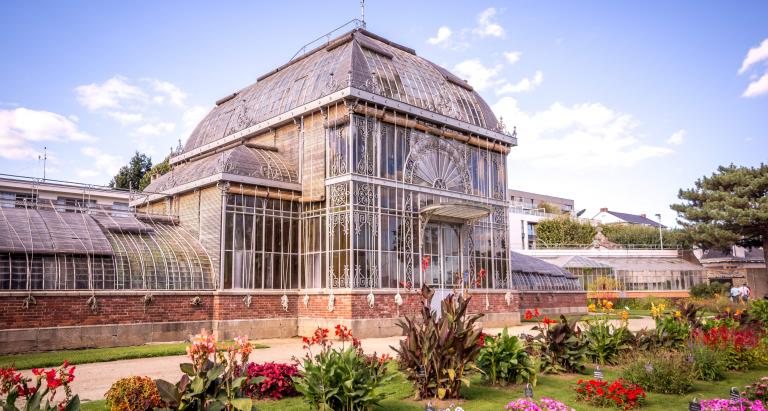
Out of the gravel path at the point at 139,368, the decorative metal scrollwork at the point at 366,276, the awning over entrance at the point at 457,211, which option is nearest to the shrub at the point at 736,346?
Answer: the gravel path at the point at 139,368

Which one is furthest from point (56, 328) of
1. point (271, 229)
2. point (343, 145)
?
point (343, 145)

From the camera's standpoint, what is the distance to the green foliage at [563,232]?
68500mm

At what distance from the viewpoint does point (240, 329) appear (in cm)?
2278

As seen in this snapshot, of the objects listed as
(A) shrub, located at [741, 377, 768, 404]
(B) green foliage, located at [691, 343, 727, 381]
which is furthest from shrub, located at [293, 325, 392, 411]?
(B) green foliage, located at [691, 343, 727, 381]

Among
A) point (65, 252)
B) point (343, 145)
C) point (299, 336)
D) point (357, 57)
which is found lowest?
point (299, 336)

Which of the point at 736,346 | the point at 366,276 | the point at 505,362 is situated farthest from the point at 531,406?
the point at 366,276

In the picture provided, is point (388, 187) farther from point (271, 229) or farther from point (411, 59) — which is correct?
point (411, 59)

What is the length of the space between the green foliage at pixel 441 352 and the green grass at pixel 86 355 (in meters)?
10.7

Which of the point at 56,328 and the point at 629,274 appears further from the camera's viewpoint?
the point at 629,274

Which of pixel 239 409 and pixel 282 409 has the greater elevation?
pixel 239 409

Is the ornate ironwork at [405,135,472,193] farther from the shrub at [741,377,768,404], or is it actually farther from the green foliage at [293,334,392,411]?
the shrub at [741,377,768,404]

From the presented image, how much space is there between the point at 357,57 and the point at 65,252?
14.3 metres

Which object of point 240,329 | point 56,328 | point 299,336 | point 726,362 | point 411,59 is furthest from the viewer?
point 411,59

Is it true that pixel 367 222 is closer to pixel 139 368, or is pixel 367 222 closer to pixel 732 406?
pixel 139 368
